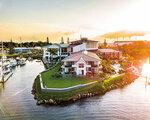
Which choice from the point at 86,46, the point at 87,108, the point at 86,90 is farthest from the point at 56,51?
the point at 87,108

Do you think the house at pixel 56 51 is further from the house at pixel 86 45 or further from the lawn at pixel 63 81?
the lawn at pixel 63 81

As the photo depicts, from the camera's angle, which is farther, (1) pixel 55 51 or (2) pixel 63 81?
(1) pixel 55 51

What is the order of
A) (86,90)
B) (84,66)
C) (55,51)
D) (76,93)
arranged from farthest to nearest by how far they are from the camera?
(55,51) < (84,66) < (86,90) < (76,93)

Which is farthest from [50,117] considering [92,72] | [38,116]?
[92,72]

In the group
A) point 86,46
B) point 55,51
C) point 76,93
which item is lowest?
point 76,93

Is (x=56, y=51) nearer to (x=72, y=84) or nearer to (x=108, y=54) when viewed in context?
(x=108, y=54)

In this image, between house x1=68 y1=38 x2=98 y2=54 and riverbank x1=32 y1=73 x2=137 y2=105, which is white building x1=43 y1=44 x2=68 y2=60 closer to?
house x1=68 y1=38 x2=98 y2=54

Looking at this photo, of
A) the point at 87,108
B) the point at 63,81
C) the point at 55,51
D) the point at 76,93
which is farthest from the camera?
the point at 55,51
